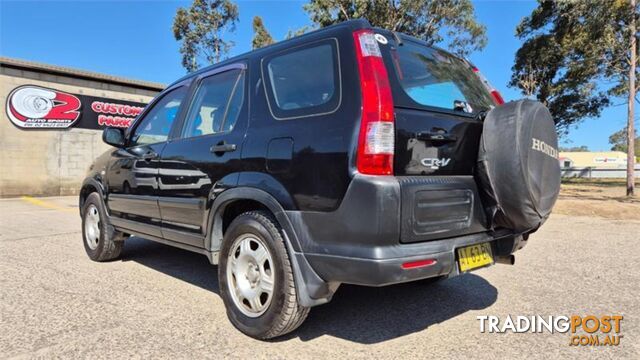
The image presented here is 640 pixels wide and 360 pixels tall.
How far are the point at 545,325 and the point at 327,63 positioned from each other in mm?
2401

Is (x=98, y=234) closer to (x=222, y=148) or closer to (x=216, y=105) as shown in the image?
(x=216, y=105)

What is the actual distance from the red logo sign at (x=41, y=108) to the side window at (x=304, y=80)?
14397 mm

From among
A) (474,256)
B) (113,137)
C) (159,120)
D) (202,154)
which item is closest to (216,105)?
(202,154)

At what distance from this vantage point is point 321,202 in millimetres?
2295

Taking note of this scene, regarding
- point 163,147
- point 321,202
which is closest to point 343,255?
point 321,202

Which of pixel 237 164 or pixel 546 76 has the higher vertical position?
pixel 546 76

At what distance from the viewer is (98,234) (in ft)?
15.6

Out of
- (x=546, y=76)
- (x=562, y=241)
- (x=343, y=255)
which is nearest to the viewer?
(x=343, y=255)

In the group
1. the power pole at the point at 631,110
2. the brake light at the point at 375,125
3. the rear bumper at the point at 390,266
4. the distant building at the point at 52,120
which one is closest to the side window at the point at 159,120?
the brake light at the point at 375,125

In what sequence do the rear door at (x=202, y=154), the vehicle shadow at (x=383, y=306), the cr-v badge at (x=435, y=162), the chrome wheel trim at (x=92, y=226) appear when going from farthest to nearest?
the chrome wheel trim at (x=92, y=226) < the rear door at (x=202, y=154) < the vehicle shadow at (x=383, y=306) < the cr-v badge at (x=435, y=162)

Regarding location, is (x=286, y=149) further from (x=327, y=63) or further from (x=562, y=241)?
(x=562, y=241)

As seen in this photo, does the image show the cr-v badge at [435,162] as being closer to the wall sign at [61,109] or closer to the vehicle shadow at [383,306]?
the vehicle shadow at [383,306]

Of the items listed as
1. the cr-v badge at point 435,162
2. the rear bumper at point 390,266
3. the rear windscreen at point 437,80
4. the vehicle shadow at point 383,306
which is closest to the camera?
the rear bumper at point 390,266

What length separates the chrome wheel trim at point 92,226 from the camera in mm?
4789
